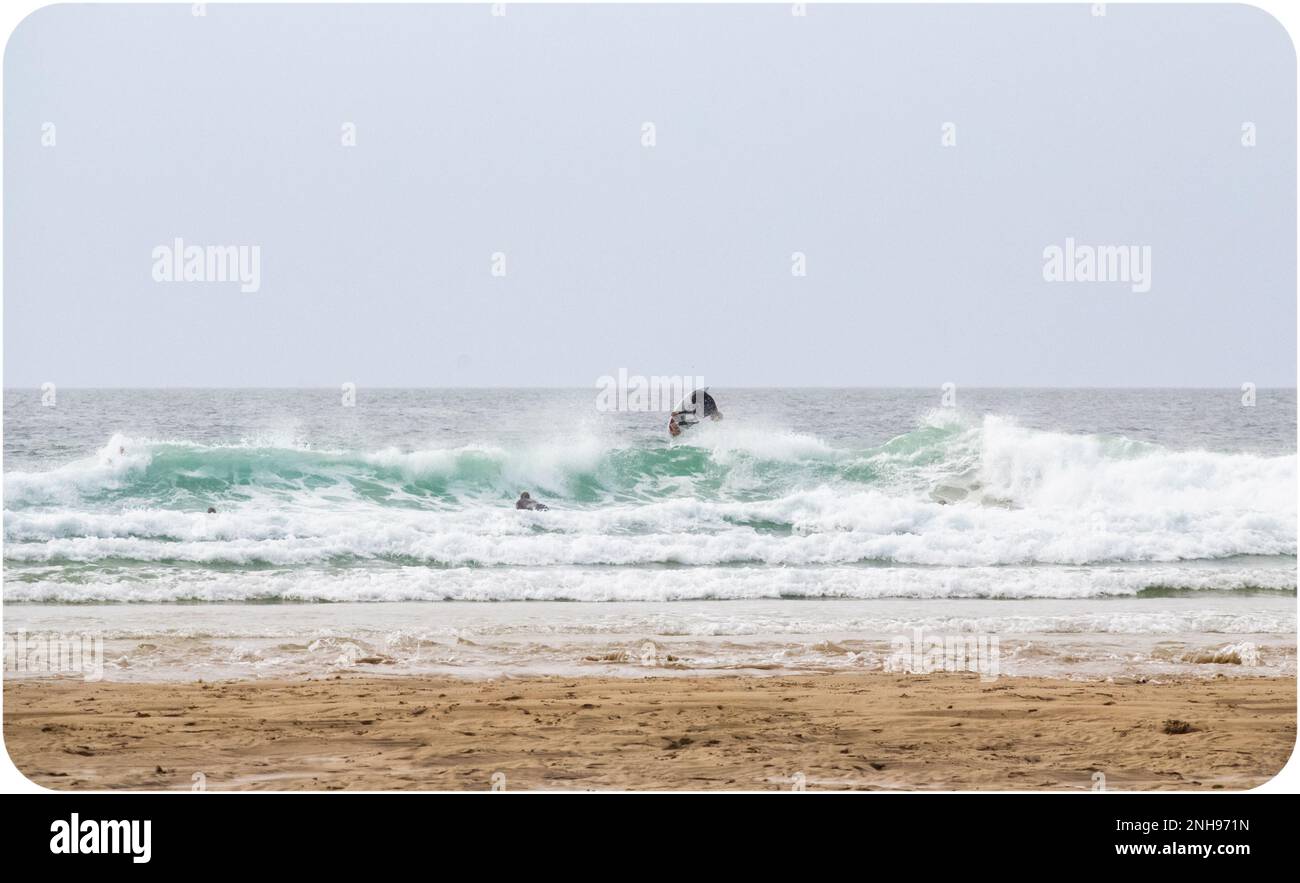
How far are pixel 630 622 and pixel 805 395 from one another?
13.5 metres

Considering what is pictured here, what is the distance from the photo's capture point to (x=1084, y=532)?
12547mm

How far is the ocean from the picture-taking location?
8.25 metres

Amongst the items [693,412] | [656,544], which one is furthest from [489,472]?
[656,544]

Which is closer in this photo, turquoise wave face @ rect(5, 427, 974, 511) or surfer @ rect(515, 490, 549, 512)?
turquoise wave face @ rect(5, 427, 974, 511)

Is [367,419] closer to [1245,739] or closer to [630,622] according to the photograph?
[630,622]

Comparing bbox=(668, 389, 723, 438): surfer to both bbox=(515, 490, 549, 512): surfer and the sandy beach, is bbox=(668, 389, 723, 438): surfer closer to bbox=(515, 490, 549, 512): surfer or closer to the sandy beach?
bbox=(515, 490, 549, 512): surfer

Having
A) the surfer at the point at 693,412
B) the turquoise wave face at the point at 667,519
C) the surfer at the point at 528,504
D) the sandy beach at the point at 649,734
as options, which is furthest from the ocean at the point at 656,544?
the sandy beach at the point at 649,734

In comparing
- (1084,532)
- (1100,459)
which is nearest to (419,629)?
(1084,532)

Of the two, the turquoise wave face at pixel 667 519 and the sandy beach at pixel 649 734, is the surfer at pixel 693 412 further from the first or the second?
the sandy beach at pixel 649 734

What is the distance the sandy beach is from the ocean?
0.63 m

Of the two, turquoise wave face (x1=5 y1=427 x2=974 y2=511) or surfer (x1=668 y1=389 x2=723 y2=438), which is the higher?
surfer (x1=668 y1=389 x2=723 y2=438)

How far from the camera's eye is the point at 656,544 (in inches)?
484

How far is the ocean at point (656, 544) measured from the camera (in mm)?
8250

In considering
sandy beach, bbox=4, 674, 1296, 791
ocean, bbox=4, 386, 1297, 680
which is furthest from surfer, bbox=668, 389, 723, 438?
sandy beach, bbox=4, 674, 1296, 791
